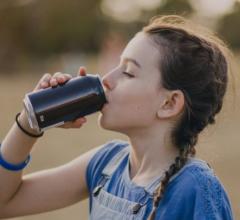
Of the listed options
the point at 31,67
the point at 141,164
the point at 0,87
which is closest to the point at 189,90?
the point at 141,164

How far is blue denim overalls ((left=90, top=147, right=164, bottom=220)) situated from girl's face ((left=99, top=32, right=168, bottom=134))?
19 centimetres

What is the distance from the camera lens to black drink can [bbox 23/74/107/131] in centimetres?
297

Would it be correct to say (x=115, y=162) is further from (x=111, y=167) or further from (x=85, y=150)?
(x=85, y=150)

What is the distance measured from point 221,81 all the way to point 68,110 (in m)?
0.57

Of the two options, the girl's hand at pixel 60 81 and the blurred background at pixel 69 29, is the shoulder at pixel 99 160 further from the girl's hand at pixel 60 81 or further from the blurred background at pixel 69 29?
the blurred background at pixel 69 29

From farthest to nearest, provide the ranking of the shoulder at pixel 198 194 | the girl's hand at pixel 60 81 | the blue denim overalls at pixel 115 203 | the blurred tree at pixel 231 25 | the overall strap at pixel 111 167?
the blurred tree at pixel 231 25, the overall strap at pixel 111 167, the girl's hand at pixel 60 81, the blue denim overalls at pixel 115 203, the shoulder at pixel 198 194

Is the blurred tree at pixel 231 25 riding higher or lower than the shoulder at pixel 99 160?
lower

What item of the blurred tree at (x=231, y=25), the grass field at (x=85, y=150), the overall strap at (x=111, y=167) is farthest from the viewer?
the blurred tree at (x=231, y=25)

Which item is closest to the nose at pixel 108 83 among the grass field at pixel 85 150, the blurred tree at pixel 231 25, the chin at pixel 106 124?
the chin at pixel 106 124

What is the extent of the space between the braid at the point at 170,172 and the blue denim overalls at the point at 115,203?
4 cm

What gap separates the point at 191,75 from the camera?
304 centimetres

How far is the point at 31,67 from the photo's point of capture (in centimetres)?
3900

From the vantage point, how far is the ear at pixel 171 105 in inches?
119

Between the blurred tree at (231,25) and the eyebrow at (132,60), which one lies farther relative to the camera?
the blurred tree at (231,25)
